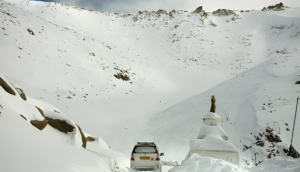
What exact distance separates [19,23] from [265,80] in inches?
1315

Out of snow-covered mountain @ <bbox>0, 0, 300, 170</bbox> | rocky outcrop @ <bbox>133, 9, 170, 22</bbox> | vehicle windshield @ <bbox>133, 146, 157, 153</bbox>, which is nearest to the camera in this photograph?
vehicle windshield @ <bbox>133, 146, 157, 153</bbox>

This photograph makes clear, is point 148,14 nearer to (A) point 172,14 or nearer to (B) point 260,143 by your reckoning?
(A) point 172,14

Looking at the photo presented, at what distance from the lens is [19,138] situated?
5539mm

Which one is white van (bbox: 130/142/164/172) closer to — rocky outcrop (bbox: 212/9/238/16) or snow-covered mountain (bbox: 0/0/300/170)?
snow-covered mountain (bbox: 0/0/300/170)

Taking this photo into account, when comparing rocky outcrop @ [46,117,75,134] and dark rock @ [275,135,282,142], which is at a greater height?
dark rock @ [275,135,282,142]

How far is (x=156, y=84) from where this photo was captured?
1294 inches

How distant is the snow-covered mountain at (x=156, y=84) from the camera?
17.1 meters

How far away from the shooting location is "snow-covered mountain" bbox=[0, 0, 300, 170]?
17078 millimetres

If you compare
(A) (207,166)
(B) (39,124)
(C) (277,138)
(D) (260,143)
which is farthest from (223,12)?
(B) (39,124)

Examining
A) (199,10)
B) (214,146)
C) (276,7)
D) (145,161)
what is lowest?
(145,161)

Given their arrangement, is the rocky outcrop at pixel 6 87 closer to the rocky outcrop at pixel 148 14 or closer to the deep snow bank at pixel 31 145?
the deep snow bank at pixel 31 145

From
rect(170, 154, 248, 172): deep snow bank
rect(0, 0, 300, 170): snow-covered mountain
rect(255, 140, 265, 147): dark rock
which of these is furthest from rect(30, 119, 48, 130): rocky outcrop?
rect(255, 140, 265, 147): dark rock

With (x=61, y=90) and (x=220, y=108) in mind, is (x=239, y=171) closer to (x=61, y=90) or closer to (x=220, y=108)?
(x=220, y=108)

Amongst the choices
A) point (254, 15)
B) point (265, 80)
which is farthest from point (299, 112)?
point (254, 15)
